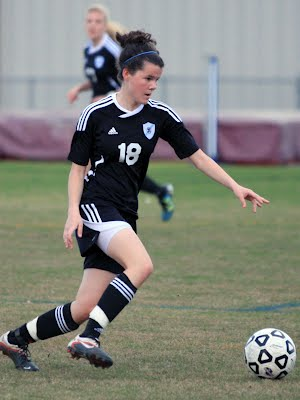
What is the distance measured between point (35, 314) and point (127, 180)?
5.85 ft

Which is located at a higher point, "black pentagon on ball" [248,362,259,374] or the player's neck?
the player's neck

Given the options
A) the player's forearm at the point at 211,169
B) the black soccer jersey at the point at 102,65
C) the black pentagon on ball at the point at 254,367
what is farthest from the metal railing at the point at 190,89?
the black pentagon on ball at the point at 254,367

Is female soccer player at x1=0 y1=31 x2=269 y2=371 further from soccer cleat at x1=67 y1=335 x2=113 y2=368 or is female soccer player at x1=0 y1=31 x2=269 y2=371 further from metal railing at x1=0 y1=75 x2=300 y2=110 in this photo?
metal railing at x1=0 y1=75 x2=300 y2=110

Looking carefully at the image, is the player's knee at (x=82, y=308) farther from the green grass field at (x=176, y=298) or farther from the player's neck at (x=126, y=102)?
the player's neck at (x=126, y=102)

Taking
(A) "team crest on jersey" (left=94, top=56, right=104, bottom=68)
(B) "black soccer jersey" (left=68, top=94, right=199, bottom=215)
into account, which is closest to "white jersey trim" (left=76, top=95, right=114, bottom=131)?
(B) "black soccer jersey" (left=68, top=94, right=199, bottom=215)

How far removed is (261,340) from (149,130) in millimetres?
1222

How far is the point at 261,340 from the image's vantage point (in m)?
5.71

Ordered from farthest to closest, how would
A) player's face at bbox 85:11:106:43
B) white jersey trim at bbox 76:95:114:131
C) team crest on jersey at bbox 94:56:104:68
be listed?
team crest on jersey at bbox 94:56:104:68 → player's face at bbox 85:11:106:43 → white jersey trim at bbox 76:95:114:131

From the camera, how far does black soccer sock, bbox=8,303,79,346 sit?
5.77m

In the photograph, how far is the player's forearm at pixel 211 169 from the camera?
5.89m

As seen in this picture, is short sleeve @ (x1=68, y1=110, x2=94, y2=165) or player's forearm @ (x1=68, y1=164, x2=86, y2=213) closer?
player's forearm @ (x1=68, y1=164, x2=86, y2=213)

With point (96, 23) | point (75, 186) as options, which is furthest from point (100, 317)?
point (96, 23)

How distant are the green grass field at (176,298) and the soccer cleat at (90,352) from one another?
0.42 feet

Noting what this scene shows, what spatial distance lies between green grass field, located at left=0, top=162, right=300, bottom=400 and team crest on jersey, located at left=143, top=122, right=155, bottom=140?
1.20m
